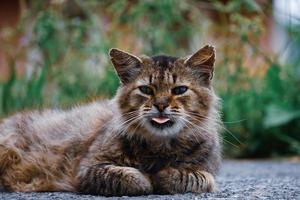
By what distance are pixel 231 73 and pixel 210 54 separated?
439cm

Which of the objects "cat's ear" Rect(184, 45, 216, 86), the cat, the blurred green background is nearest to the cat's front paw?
the cat

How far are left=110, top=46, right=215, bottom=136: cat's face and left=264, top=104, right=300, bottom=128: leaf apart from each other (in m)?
3.93

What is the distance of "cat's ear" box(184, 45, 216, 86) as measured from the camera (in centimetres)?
440

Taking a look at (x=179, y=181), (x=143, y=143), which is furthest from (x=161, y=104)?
(x=179, y=181)

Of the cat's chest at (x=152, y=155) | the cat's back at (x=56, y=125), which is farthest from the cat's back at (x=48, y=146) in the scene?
the cat's chest at (x=152, y=155)

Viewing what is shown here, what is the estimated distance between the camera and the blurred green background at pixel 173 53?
26.6 ft

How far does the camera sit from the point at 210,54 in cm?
440

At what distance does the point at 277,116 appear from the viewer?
8.24 meters

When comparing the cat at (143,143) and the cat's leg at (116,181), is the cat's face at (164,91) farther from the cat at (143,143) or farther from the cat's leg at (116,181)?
the cat's leg at (116,181)

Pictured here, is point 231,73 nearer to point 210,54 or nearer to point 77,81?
point 77,81

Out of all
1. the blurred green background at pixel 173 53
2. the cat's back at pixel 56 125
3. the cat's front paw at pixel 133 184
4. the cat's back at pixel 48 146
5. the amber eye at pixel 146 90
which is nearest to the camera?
the cat's front paw at pixel 133 184

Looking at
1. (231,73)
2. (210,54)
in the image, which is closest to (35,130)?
(210,54)

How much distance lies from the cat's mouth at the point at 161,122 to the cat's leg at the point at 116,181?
0.31 metres

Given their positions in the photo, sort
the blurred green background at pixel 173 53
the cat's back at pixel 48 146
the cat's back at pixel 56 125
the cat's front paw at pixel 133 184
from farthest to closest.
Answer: the blurred green background at pixel 173 53 → the cat's back at pixel 56 125 → the cat's back at pixel 48 146 → the cat's front paw at pixel 133 184
